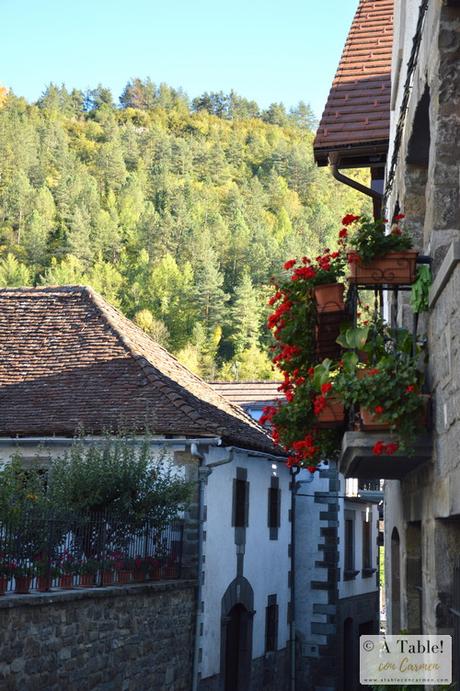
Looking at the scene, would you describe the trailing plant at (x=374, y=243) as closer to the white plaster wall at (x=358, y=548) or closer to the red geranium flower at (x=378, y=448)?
the red geranium flower at (x=378, y=448)

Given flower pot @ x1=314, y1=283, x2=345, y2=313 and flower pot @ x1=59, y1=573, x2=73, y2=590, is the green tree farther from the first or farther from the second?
flower pot @ x1=314, y1=283, x2=345, y2=313

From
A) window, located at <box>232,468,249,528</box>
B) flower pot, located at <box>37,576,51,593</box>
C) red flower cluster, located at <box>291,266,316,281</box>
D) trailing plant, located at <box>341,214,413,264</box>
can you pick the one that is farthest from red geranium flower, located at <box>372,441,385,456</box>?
window, located at <box>232,468,249,528</box>

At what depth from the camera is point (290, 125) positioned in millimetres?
170250

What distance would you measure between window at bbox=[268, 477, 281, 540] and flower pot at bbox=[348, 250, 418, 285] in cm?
1334

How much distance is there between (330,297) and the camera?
7324mm

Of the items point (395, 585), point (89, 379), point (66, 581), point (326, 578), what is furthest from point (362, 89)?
point (326, 578)

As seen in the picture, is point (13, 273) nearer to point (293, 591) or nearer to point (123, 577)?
point (293, 591)

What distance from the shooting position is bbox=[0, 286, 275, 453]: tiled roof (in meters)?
15.4

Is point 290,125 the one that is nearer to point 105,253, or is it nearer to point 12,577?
point 105,253

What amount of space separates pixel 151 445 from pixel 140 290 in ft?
273

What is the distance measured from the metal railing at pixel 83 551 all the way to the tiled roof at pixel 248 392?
401 inches

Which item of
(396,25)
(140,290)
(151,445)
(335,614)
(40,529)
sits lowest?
(335,614)

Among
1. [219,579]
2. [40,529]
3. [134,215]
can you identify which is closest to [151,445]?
[219,579]

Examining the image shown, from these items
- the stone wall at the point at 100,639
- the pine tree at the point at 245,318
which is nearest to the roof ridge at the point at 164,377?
the stone wall at the point at 100,639
